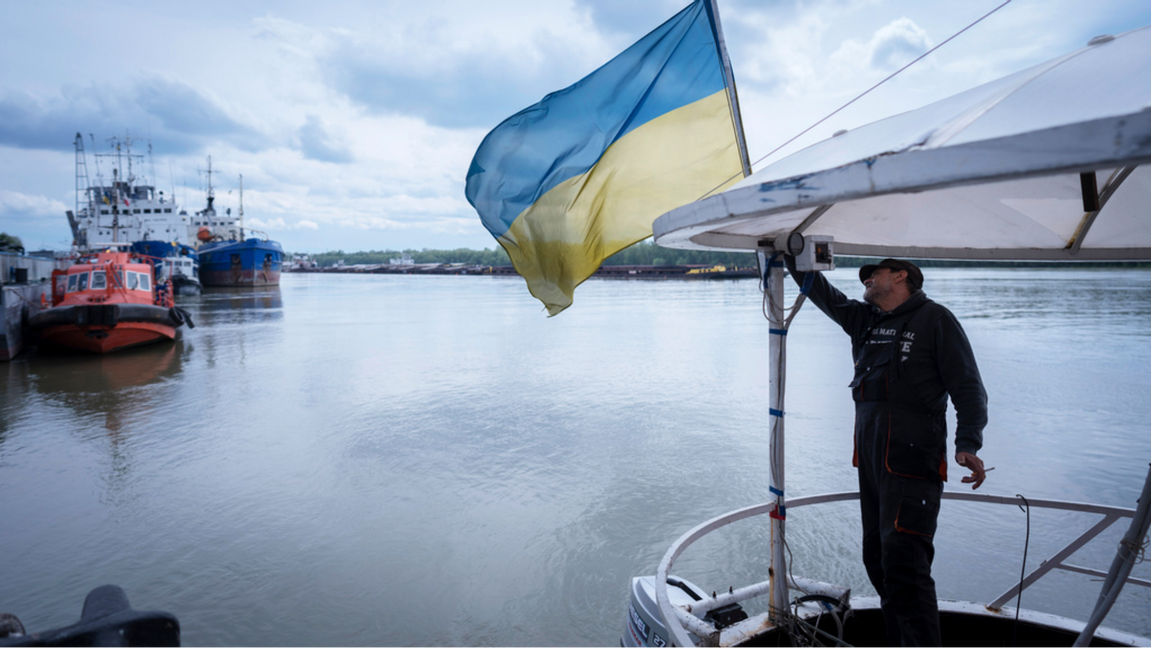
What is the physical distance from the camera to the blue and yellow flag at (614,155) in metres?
3.62

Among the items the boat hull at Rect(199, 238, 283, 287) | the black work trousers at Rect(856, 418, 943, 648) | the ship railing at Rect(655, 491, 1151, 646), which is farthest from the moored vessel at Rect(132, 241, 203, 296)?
the black work trousers at Rect(856, 418, 943, 648)

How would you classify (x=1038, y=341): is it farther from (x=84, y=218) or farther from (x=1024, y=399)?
(x=84, y=218)

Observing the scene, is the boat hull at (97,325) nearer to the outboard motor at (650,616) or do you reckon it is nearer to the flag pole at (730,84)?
the outboard motor at (650,616)

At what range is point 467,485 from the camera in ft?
22.8

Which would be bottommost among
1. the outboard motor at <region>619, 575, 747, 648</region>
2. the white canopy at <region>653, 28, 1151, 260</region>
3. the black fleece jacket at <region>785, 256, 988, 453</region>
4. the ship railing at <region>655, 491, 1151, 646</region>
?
the outboard motor at <region>619, 575, 747, 648</region>

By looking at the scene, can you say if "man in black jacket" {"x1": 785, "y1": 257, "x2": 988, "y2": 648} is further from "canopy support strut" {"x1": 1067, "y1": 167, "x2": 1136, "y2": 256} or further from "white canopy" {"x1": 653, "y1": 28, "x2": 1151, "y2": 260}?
"canopy support strut" {"x1": 1067, "y1": 167, "x2": 1136, "y2": 256}

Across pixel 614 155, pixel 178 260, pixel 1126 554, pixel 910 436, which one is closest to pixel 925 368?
pixel 910 436

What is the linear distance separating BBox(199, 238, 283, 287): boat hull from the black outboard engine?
2139 inches

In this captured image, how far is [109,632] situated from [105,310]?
717 inches

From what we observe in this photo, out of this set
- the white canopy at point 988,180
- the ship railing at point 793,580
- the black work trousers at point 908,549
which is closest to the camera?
the white canopy at point 988,180

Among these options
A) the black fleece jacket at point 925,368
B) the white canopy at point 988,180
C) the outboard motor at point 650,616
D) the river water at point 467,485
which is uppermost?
the white canopy at point 988,180

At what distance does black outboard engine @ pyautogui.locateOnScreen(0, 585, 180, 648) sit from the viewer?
145 centimetres

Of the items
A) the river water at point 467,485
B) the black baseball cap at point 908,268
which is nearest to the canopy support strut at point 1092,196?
the black baseball cap at point 908,268

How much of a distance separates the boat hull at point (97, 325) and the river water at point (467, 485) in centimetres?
148
